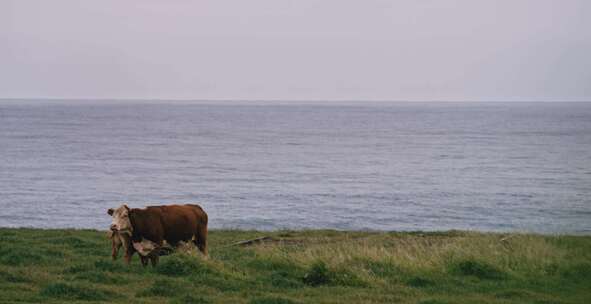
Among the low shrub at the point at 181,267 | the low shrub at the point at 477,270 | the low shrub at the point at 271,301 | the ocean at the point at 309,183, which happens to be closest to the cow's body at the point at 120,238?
the low shrub at the point at 181,267

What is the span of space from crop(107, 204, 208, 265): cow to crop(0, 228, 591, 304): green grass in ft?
1.35

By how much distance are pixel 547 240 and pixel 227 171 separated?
4922cm

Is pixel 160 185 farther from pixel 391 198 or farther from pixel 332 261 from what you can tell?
pixel 332 261

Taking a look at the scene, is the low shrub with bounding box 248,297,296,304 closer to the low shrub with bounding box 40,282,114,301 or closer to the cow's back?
the low shrub with bounding box 40,282,114,301

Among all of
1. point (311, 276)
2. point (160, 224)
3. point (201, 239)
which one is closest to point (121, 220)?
point (160, 224)

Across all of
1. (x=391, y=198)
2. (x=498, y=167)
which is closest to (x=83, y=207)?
(x=391, y=198)

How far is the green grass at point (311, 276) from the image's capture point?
44.2 feet

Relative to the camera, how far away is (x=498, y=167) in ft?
249

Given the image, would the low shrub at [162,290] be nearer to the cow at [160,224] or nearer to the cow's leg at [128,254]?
the cow at [160,224]

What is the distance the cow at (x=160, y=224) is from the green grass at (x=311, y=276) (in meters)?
0.41

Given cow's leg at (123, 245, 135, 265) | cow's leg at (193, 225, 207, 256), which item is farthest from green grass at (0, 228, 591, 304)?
cow's leg at (193, 225, 207, 256)

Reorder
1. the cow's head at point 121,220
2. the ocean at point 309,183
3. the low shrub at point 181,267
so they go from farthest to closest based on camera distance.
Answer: the ocean at point 309,183, the low shrub at point 181,267, the cow's head at point 121,220

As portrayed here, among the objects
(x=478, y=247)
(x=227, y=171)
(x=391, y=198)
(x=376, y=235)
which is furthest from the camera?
(x=227, y=171)

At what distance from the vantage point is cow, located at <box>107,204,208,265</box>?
15477mm
